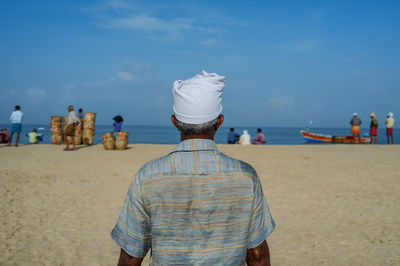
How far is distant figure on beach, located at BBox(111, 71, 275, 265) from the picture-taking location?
4.59ft

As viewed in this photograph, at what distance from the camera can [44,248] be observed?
4594 millimetres

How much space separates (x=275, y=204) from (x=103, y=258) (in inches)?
148

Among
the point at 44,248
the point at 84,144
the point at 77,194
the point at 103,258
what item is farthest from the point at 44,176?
the point at 84,144

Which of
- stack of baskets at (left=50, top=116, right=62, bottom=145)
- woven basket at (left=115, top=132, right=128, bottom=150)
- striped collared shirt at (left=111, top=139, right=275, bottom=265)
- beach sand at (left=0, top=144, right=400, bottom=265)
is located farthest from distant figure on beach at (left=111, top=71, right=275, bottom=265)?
stack of baskets at (left=50, top=116, right=62, bottom=145)

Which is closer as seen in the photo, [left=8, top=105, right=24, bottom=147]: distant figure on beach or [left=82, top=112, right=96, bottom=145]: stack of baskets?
[left=8, top=105, right=24, bottom=147]: distant figure on beach

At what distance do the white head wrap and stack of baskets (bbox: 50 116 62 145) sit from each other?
1581 centimetres

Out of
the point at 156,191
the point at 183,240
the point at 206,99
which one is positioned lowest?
the point at 183,240

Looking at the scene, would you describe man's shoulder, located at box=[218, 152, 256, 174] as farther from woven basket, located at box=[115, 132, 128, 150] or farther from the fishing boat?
the fishing boat

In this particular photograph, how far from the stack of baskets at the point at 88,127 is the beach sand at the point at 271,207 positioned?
3760 mm

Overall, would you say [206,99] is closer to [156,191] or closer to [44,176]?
[156,191]

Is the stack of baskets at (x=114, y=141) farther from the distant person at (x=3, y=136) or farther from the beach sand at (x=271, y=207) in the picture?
the distant person at (x=3, y=136)

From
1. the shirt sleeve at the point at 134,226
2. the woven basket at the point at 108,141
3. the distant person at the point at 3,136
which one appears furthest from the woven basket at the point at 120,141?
the shirt sleeve at the point at 134,226

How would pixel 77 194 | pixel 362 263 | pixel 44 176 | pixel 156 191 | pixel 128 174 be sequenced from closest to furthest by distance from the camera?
pixel 156 191 → pixel 362 263 → pixel 77 194 → pixel 44 176 → pixel 128 174

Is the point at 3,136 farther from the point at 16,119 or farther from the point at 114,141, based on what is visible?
the point at 114,141
